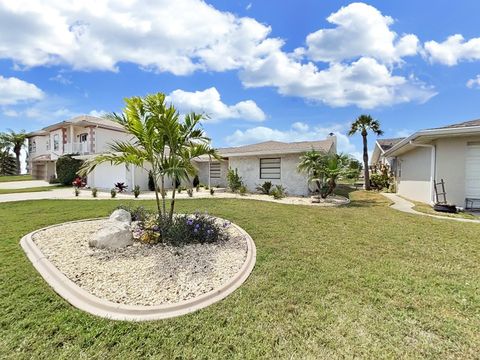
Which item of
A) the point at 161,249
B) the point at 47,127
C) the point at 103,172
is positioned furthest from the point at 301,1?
the point at 47,127

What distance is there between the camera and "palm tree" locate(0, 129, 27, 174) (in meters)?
39.8

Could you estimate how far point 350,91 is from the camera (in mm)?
18906

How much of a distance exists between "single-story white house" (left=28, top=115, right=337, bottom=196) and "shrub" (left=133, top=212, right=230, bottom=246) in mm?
5606

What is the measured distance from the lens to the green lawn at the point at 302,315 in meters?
2.68

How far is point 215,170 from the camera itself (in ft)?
70.7

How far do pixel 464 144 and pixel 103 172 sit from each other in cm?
2341

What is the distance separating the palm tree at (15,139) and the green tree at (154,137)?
152ft

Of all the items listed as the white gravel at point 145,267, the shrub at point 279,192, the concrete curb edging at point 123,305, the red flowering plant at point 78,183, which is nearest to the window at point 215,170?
the shrub at point 279,192

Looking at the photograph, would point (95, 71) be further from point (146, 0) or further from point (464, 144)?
point (464, 144)

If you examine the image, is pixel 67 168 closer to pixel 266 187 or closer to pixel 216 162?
pixel 216 162

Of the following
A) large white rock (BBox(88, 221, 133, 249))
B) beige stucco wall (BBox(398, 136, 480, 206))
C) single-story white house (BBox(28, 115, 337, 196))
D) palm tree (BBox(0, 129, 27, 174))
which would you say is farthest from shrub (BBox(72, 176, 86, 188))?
palm tree (BBox(0, 129, 27, 174))

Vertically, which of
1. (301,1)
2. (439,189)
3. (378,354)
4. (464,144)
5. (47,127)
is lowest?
(378,354)

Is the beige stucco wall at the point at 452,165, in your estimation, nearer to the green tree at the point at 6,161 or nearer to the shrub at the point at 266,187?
the shrub at the point at 266,187

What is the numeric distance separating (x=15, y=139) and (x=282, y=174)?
1793 inches
